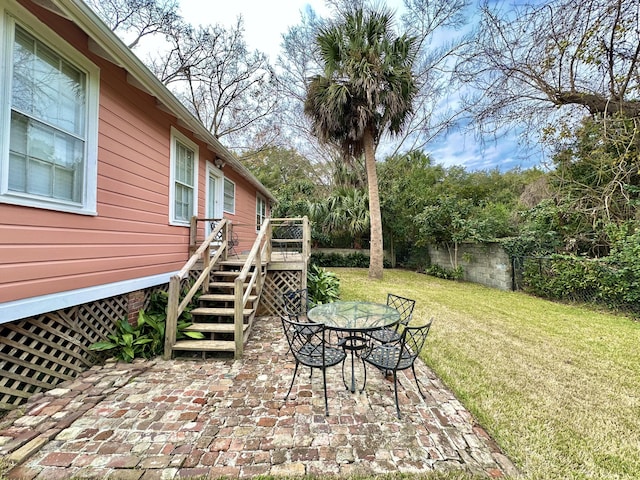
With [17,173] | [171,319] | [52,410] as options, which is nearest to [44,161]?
[17,173]

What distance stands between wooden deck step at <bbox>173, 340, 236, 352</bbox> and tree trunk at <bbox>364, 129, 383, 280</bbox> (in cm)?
747

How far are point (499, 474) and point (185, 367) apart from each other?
3282mm

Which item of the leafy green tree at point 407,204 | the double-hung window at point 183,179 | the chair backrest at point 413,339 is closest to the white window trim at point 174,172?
the double-hung window at point 183,179

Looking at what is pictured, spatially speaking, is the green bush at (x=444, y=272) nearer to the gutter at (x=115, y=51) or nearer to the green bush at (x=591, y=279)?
the green bush at (x=591, y=279)

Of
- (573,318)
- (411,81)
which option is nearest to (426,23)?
(411,81)

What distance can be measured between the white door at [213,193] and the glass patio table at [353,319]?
12.8ft

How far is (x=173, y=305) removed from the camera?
345cm

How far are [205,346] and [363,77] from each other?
8673 mm

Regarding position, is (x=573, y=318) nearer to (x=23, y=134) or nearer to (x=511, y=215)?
(x=511, y=215)

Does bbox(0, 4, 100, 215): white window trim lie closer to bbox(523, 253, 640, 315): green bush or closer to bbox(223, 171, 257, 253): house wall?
bbox(223, 171, 257, 253): house wall

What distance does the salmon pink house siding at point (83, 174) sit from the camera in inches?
90.4

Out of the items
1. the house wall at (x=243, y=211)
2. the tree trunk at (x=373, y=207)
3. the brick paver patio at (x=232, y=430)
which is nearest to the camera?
the brick paver patio at (x=232, y=430)

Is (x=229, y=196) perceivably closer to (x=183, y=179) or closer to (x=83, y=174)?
Result: (x=183, y=179)

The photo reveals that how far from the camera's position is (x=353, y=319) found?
125 inches
